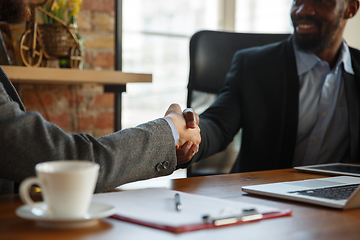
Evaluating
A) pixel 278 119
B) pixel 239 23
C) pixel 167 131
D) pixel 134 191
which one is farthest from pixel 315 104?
pixel 239 23

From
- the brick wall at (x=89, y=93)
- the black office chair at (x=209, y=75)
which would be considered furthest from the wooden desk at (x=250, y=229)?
the brick wall at (x=89, y=93)

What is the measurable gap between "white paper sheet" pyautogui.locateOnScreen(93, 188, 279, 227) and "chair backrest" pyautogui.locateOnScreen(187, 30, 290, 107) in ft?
2.86

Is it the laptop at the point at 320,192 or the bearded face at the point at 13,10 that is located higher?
the bearded face at the point at 13,10

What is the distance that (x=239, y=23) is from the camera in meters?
3.09

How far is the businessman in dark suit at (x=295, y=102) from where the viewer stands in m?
1.37

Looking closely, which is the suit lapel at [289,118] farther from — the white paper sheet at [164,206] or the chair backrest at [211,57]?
the white paper sheet at [164,206]

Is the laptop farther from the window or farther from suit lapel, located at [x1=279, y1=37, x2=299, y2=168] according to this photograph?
the window

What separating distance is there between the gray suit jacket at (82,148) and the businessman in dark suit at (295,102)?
0.58m

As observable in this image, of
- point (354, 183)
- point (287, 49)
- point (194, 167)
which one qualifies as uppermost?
point (287, 49)

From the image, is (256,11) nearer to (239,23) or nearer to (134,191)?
(239,23)

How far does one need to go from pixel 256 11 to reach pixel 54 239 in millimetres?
2924

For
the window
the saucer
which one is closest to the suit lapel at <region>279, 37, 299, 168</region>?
the saucer

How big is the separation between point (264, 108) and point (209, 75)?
0.23 m

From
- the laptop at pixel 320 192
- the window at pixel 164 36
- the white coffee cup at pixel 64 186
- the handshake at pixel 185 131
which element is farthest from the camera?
the window at pixel 164 36
